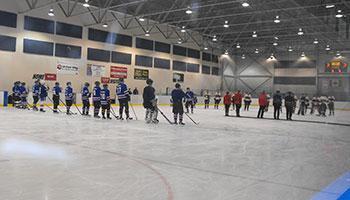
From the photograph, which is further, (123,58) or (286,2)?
(123,58)

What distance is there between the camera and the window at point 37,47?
21.9 metres

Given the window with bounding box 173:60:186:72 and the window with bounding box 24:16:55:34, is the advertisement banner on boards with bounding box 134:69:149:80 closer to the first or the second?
the window with bounding box 173:60:186:72

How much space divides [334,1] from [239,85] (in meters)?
21.2

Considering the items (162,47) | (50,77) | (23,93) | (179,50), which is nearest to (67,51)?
(50,77)

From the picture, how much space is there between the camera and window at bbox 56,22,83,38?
2348 centimetres

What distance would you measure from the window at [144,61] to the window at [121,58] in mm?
889

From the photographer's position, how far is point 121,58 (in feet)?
89.9

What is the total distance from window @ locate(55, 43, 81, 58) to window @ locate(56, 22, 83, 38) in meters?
0.80

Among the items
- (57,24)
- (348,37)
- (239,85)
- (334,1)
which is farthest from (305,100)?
(239,85)

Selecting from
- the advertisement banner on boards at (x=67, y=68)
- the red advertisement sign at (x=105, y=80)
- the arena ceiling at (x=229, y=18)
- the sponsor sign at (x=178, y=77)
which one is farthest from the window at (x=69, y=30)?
the sponsor sign at (x=178, y=77)

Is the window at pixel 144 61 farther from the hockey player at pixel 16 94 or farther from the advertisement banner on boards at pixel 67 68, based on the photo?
the hockey player at pixel 16 94

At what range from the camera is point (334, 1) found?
65.5 ft

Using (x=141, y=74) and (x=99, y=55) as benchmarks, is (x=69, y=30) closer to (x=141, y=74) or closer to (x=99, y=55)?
(x=99, y=55)

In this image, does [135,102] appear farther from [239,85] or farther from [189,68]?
[239,85]
